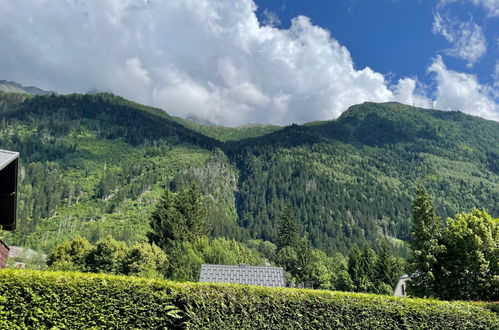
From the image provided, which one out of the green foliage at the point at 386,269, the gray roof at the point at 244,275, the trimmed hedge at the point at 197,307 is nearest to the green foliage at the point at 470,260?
the trimmed hedge at the point at 197,307

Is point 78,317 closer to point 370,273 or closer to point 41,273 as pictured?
point 41,273

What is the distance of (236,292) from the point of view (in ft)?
49.8

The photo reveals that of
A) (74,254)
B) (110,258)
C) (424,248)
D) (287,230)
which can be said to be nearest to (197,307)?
(424,248)

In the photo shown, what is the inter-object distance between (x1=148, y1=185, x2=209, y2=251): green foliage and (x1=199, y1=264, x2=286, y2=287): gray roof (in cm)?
3931

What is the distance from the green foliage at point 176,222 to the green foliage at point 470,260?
40498 millimetres

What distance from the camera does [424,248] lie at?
35.5 metres

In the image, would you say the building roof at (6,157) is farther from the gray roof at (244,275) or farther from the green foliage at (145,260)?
the green foliage at (145,260)

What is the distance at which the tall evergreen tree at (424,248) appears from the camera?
111 feet

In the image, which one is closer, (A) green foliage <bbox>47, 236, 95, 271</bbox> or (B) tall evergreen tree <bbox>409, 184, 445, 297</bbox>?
(B) tall evergreen tree <bbox>409, 184, 445, 297</bbox>

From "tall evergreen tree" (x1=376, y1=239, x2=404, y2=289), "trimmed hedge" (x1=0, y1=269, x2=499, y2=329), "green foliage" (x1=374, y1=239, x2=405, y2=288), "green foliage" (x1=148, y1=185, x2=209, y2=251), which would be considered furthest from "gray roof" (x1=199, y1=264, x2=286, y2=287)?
"tall evergreen tree" (x1=376, y1=239, x2=404, y2=289)

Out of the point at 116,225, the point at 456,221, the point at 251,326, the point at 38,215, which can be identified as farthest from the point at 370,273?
the point at 38,215

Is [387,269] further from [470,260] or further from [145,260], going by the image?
[145,260]

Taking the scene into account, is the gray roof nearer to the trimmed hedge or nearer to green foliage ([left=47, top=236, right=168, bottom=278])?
the trimmed hedge

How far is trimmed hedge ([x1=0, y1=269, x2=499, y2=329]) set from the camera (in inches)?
466
